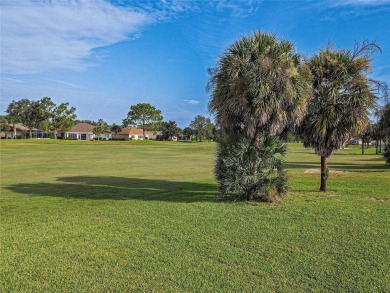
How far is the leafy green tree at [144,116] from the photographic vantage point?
103 metres

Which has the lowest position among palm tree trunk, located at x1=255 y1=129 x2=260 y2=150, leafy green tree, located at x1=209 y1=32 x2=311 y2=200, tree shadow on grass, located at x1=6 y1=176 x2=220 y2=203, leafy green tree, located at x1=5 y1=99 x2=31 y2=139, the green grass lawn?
tree shadow on grass, located at x1=6 y1=176 x2=220 y2=203

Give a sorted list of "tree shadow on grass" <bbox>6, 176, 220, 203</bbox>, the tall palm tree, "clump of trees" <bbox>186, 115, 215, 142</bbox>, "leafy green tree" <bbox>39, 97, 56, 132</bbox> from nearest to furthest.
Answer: the tall palm tree → "tree shadow on grass" <bbox>6, 176, 220, 203</bbox> → "leafy green tree" <bbox>39, 97, 56, 132</bbox> → "clump of trees" <bbox>186, 115, 215, 142</bbox>

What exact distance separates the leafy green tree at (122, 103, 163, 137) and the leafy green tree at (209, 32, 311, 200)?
3659 inches

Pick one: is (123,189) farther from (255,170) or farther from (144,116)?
(144,116)

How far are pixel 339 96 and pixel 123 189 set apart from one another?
397 inches

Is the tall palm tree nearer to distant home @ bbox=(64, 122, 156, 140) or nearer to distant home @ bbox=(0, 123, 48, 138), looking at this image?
distant home @ bbox=(0, 123, 48, 138)

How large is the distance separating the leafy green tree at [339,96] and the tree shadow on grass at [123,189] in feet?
17.9

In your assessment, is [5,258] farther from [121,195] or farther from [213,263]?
[121,195]

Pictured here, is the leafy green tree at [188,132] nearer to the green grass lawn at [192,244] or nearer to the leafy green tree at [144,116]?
the leafy green tree at [144,116]

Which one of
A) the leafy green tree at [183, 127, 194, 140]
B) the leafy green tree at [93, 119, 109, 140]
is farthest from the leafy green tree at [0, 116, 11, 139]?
the leafy green tree at [183, 127, 194, 140]

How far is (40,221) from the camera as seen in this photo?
8555 millimetres

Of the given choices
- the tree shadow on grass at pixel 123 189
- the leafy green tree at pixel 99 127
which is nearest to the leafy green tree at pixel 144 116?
the leafy green tree at pixel 99 127

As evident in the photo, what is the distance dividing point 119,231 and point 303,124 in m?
9.52

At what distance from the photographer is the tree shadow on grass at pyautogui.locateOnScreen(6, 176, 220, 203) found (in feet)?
41.1
